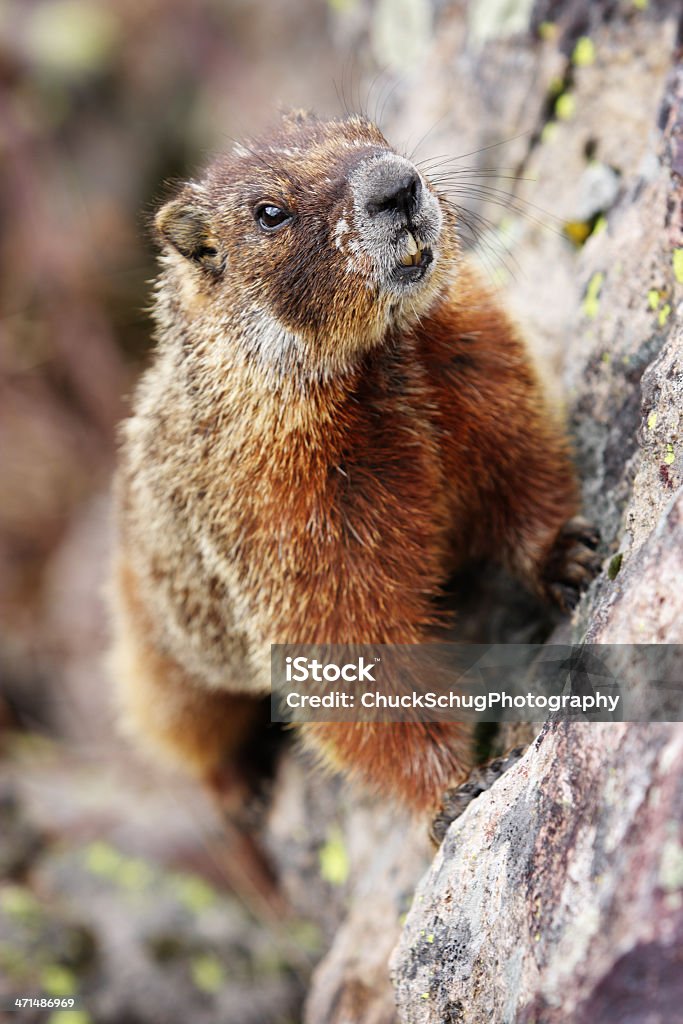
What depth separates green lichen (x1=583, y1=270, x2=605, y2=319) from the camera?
4489mm

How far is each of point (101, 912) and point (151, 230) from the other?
156 inches

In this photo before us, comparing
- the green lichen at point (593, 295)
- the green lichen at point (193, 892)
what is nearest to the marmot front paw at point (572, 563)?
the green lichen at point (593, 295)

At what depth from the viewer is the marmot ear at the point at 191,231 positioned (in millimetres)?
4164

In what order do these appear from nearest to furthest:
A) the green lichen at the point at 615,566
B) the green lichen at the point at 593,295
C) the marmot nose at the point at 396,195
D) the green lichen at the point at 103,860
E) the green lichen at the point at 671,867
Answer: the green lichen at the point at 671,867, the green lichen at the point at 615,566, the marmot nose at the point at 396,195, the green lichen at the point at 593,295, the green lichen at the point at 103,860

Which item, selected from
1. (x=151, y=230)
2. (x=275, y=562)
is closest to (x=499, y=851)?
(x=275, y=562)

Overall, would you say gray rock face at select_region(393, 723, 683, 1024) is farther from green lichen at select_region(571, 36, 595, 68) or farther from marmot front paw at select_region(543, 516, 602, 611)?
green lichen at select_region(571, 36, 595, 68)

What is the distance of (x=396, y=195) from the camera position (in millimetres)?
3553

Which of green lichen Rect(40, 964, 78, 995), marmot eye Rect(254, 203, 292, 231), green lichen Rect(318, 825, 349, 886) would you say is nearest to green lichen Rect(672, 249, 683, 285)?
marmot eye Rect(254, 203, 292, 231)

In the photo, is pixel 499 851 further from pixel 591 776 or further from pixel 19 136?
pixel 19 136

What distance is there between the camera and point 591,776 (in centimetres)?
254

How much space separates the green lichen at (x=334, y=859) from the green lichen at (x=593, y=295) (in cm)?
313

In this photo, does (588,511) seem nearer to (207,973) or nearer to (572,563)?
(572,563)

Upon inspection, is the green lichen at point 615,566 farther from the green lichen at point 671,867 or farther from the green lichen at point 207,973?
the green lichen at point 207,973

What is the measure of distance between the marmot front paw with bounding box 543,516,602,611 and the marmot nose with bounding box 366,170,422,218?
4.97ft
